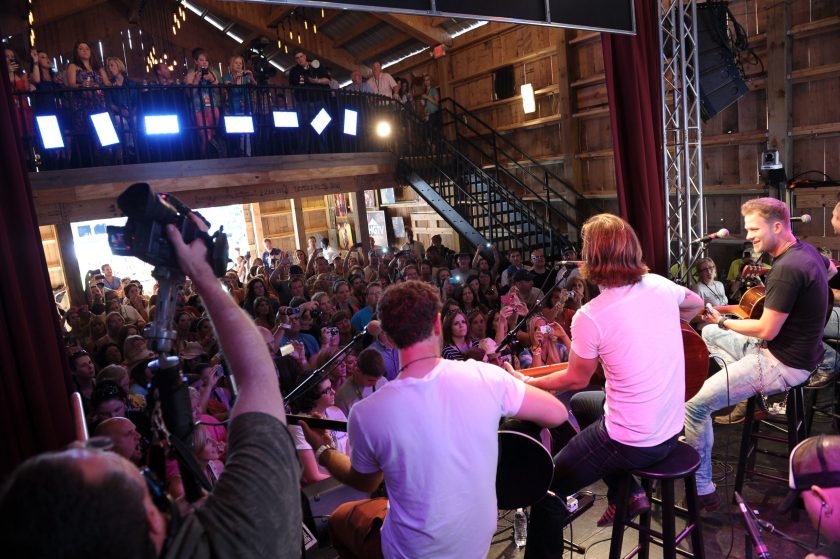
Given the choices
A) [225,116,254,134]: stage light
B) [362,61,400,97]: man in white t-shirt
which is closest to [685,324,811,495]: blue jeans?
[225,116,254,134]: stage light

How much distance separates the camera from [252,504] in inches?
40.4

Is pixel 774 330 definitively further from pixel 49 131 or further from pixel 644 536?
pixel 49 131

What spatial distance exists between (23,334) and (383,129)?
30.6ft

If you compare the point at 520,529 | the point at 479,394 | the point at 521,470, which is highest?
the point at 479,394

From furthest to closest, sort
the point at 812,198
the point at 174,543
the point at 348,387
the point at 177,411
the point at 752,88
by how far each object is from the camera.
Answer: the point at 752,88, the point at 812,198, the point at 348,387, the point at 177,411, the point at 174,543

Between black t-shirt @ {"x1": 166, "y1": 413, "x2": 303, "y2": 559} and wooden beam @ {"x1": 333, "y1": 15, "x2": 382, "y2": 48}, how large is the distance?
44.5 ft

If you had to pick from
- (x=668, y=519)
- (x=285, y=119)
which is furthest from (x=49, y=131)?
(x=668, y=519)

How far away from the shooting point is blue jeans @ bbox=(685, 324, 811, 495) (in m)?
3.07

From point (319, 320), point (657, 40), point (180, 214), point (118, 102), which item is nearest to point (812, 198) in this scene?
point (657, 40)

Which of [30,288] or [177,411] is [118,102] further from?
[177,411]

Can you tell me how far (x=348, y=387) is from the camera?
406 cm

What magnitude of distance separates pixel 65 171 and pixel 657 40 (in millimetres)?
7646

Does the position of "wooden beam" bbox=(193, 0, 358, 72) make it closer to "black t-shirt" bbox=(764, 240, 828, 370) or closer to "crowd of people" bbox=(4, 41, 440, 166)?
"crowd of people" bbox=(4, 41, 440, 166)

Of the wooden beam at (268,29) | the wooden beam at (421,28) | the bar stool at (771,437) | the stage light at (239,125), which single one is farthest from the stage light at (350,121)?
the bar stool at (771,437)
